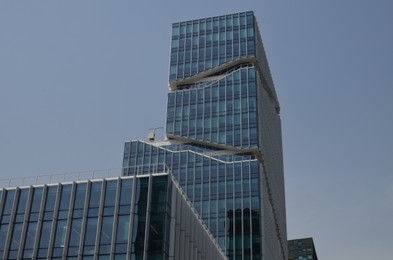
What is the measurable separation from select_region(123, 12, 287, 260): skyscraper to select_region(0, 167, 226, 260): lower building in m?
53.4

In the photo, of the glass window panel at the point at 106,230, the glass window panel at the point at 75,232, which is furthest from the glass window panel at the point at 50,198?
the glass window panel at the point at 106,230

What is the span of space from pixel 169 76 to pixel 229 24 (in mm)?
21553

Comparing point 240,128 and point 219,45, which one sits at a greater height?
point 219,45

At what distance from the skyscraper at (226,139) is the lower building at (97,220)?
5341cm

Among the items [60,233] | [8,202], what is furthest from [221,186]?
[60,233]

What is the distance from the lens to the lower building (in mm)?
57406

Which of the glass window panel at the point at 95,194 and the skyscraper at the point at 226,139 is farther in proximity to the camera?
the skyscraper at the point at 226,139

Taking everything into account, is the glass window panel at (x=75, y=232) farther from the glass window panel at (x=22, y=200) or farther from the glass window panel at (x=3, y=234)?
the glass window panel at (x=3, y=234)

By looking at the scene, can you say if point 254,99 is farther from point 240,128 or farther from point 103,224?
point 103,224

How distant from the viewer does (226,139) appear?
138375mm

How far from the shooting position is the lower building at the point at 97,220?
5741 centimetres

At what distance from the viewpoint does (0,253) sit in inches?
2392

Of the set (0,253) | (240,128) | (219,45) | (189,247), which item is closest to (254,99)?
(240,128)

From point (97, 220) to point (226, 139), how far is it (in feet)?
265
